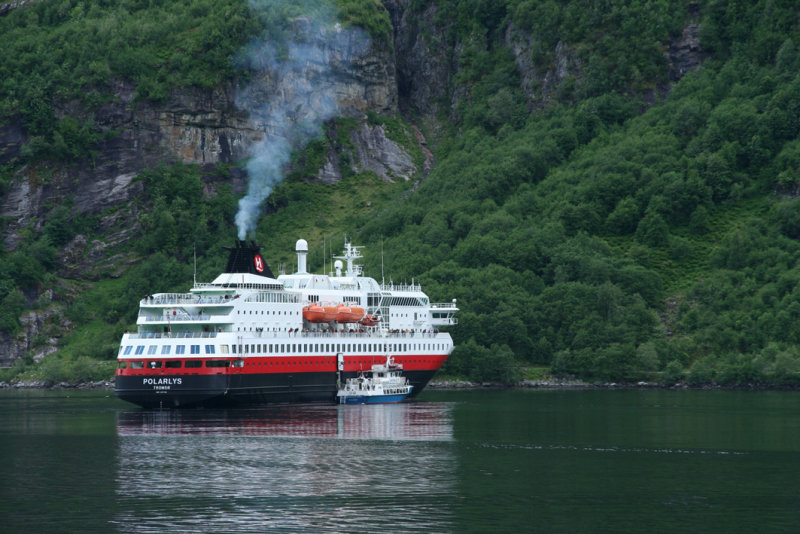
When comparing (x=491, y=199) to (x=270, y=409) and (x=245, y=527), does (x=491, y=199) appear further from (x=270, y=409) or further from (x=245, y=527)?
(x=245, y=527)

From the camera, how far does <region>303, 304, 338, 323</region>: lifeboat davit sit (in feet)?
363

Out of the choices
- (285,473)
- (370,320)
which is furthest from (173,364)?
(285,473)

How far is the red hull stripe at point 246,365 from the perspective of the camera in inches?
3967

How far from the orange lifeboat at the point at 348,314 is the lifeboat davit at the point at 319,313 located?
1.67ft

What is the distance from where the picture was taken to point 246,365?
103500mm

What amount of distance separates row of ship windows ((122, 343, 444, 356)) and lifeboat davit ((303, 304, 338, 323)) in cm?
222

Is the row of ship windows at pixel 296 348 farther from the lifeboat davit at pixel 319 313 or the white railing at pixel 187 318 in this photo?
the white railing at pixel 187 318

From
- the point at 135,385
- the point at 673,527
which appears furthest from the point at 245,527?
the point at 135,385

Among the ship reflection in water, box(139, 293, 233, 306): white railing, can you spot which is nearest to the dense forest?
box(139, 293, 233, 306): white railing

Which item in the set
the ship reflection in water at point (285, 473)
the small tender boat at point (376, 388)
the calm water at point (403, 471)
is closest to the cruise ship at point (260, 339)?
the small tender boat at point (376, 388)

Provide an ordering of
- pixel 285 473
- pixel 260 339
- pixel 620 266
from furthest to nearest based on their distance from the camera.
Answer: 1. pixel 620 266
2. pixel 260 339
3. pixel 285 473

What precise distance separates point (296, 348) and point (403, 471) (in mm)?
44423

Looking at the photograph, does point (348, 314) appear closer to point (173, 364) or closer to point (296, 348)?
point (296, 348)

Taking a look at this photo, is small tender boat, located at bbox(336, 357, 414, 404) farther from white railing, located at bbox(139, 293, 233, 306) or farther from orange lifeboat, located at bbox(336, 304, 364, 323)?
white railing, located at bbox(139, 293, 233, 306)
